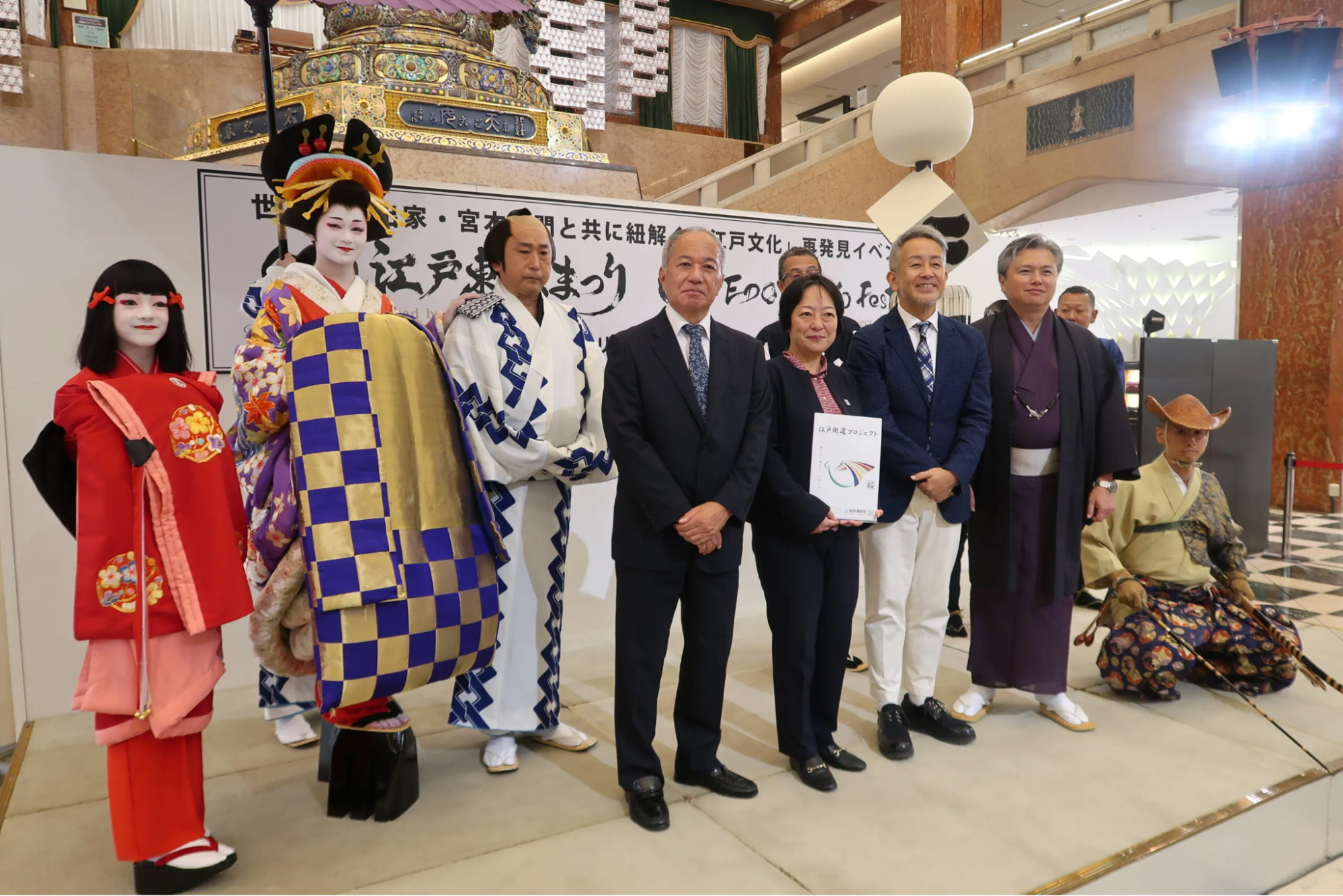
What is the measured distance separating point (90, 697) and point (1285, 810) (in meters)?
2.93

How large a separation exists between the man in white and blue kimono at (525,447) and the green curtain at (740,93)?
38.0ft

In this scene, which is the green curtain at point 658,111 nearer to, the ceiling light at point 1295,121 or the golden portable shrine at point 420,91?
the golden portable shrine at point 420,91

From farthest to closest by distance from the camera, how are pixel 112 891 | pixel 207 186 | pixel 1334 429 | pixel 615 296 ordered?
1. pixel 1334 429
2. pixel 615 296
3. pixel 207 186
4. pixel 112 891

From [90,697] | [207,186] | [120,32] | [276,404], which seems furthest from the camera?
[120,32]

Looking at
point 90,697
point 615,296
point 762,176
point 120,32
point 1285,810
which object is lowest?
point 1285,810

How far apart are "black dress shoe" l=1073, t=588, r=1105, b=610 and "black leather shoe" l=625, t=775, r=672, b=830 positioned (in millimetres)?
2775

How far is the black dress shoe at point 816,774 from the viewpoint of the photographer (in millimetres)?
2413

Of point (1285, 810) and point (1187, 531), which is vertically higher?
point (1187, 531)

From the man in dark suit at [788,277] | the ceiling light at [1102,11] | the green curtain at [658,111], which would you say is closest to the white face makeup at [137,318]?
the man in dark suit at [788,277]

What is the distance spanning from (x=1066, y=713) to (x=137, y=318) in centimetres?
289

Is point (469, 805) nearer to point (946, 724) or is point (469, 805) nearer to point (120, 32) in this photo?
point (946, 724)

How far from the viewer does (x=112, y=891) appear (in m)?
1.96

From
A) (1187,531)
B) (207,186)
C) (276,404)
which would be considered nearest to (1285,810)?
(1187,531)

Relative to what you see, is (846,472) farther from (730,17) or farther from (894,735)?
(730,17)
